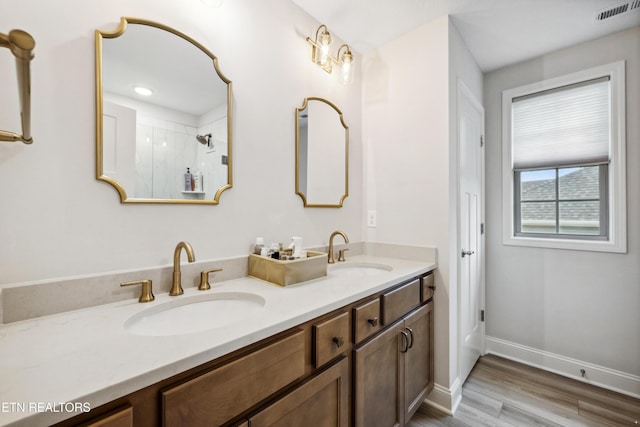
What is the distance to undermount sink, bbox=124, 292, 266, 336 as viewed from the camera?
34.9 inches

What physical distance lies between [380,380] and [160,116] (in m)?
1.52

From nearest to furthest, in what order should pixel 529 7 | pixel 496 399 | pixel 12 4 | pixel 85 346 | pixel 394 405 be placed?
pixel 85 346, pixel 12 4, pixel 394 405, pixel 529 7, pixel 496 399

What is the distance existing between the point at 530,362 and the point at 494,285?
2.10 ft

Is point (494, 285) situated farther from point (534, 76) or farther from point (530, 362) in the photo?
point (534, 76)

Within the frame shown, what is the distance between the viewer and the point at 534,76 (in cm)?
226

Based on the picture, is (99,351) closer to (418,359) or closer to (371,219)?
(418,359)

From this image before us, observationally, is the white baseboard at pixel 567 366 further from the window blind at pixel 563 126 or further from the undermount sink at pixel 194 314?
the undermount sink at pixel 194 314

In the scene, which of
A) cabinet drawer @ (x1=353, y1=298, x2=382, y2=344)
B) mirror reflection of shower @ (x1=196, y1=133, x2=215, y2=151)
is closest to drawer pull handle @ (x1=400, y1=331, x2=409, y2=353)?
cabinet drawer @ (x1=353, y1=298, x2=382, y2=344)

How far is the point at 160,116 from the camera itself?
1136mm

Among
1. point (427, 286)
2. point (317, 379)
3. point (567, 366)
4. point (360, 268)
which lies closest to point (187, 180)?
point (317, 379)

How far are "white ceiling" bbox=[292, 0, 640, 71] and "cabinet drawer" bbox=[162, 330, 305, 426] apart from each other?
6.11 feet

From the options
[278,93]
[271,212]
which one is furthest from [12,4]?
[271,212]

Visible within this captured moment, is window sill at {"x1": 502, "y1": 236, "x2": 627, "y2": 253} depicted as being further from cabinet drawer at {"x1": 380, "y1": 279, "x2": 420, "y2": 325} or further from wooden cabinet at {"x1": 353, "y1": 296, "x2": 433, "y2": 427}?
cabinet drawer at {"x1": 380, "y1": 279, "x2": 420, "y2": 325}

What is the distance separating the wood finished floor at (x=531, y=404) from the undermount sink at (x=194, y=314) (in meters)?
1.33
